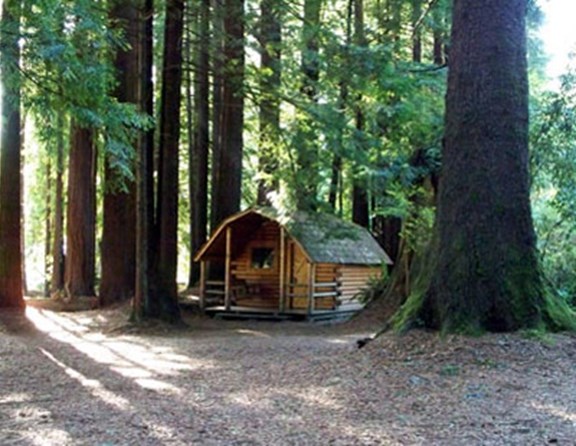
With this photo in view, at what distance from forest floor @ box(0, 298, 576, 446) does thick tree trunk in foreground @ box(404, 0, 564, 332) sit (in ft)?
1.17

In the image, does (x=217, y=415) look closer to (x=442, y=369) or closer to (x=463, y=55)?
(x=442, y=369)

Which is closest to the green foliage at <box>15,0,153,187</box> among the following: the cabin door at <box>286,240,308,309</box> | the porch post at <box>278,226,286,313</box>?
the porch post at <box>278,226,286,313</box>

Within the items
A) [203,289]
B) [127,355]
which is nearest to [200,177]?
[203,289]

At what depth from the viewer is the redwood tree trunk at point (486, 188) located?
6539mm

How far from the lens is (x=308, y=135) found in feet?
41.3

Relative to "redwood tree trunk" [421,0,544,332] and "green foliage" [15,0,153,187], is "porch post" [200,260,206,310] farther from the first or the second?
"redwood tree trunk" [421,0,544,332]

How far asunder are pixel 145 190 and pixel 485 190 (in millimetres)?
6975

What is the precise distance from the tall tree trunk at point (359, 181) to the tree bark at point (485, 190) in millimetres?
5364

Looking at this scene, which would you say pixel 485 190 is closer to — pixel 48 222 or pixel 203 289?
pixel 203 289

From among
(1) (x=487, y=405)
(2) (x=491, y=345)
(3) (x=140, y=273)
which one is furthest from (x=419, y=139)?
(1) (x=487, y=405)

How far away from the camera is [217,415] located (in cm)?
510

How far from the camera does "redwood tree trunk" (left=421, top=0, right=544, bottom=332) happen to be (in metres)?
6.54

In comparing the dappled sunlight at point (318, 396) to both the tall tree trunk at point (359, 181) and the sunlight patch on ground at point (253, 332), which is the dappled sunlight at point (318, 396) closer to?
the sunlight patch on ground at point (253, 332)

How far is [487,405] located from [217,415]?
6.83 ft
